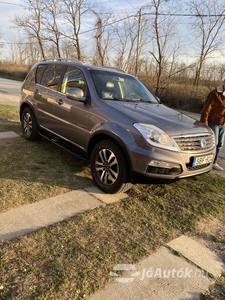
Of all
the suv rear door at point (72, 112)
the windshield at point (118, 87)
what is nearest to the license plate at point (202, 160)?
the windshield at point (118, 87)

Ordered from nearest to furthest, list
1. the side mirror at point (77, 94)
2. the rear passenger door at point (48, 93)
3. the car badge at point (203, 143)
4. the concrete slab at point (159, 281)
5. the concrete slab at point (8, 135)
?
the concrete slab at point (159, 281)
the car badge at point (203, 143)
the side mirror at point (77, 94)
the rear passenger door at point (48, 93)
the concrete slab at point (8, 135)

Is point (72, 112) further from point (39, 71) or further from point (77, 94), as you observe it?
point (39, 71)

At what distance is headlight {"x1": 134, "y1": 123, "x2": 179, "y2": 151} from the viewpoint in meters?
3.07

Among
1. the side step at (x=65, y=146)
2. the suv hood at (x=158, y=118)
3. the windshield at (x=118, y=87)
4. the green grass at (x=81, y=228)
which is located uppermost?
the windshield at (x=118, y=87)

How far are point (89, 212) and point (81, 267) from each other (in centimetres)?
90

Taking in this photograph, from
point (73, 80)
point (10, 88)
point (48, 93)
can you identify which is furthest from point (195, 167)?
point (10, 88)

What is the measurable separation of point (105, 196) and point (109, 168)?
0.39m

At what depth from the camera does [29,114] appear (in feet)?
17.6

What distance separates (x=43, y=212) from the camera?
9.73 ft

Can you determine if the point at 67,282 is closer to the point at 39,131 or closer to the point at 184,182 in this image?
the point at 184,182

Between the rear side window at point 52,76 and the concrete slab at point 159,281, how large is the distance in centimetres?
342

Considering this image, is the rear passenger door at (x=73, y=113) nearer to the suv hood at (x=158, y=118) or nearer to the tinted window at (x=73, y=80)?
the tinted window at (x=73, y=80)

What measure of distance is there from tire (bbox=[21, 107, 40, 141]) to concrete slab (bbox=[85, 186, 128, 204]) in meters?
2.26

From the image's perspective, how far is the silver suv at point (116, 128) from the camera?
10.2 feet
